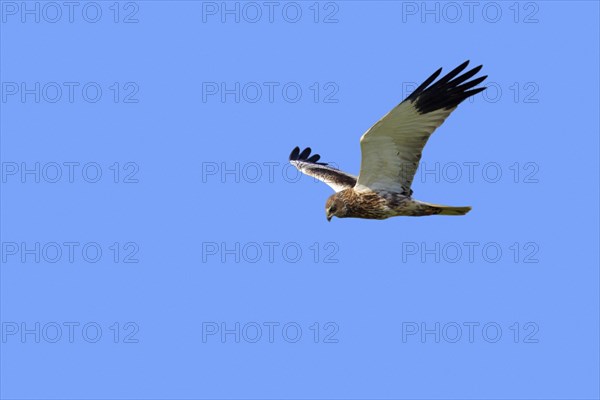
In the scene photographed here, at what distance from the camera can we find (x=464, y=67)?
1415cm

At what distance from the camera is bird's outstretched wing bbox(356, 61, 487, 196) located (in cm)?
1418

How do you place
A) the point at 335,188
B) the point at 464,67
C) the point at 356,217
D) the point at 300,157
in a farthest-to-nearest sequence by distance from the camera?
the point at 300,157
the point at 335,188
the point at 356,217
the point at 464,67

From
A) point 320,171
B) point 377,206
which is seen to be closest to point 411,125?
point 377,206

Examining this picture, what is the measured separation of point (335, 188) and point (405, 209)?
6.51ft

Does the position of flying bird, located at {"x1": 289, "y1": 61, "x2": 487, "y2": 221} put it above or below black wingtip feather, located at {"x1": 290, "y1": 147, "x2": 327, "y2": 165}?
below

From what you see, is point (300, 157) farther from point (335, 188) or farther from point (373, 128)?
point (373, 128)

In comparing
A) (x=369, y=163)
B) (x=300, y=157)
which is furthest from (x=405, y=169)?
(x=300, y=157)

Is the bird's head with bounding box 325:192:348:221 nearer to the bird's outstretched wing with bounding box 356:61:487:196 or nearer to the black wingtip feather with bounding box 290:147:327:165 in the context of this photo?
the bird's outstretched wing with bounding box 356:61:487:196

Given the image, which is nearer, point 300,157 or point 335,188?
point 335,188

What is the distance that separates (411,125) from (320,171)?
361 cm

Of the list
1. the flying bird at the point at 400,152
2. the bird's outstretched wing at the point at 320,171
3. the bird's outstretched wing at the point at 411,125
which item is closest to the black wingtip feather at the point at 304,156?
the bird's outstretched wing at the point at 320,171

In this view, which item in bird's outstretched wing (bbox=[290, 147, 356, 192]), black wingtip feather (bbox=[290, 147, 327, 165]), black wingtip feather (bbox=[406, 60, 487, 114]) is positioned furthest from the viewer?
black wingtip feather (bbox=[290, 147, 327, 165])

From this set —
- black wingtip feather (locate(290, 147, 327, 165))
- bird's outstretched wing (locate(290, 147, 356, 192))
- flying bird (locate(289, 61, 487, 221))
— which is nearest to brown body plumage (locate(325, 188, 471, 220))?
flying bird (locate(289, 61, 487, 221))

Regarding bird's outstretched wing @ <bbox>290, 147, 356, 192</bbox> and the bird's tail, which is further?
bird's outstretched wing @ <bbox>290, 147, 356, 192</bbox>
